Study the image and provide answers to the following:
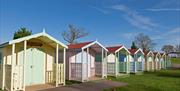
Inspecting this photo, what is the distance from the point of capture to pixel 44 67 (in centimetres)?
1540

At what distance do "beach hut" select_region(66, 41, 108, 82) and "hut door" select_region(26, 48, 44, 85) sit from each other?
3.29 metres

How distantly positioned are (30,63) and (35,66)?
1.45 ft

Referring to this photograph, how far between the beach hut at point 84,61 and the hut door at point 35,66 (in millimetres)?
3293

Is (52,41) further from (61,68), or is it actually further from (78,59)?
(78,59)

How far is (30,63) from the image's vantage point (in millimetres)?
14516

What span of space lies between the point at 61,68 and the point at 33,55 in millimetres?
2072

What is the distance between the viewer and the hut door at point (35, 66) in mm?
14422

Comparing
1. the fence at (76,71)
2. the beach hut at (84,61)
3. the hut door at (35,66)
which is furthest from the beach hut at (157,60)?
the hut door at (35,66)

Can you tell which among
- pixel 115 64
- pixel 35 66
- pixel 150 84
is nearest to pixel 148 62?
pixel 115 64

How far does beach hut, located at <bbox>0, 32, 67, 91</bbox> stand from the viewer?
12.3 metres

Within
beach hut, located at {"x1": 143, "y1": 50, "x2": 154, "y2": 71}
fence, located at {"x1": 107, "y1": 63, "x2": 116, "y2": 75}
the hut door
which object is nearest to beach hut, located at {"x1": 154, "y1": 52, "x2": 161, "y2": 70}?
beach hut, located at {"x1": 143, "y1": 50, "x2": 154, "y2": 71}

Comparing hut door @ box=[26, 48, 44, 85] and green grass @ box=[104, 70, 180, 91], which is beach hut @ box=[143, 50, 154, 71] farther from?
hut door @ box=[26, 48, 44, 85]

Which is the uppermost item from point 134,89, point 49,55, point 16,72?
point 49,55

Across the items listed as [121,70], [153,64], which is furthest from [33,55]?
[153,64]
